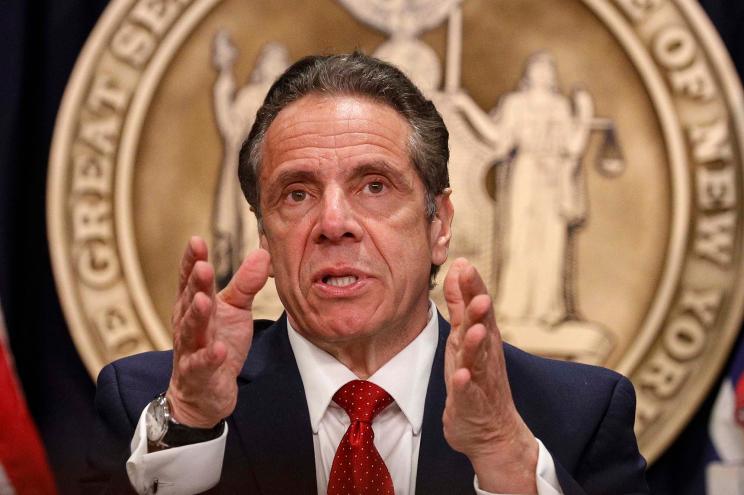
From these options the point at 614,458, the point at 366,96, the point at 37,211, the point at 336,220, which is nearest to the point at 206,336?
the point at 336,220

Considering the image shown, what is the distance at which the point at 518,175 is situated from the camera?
118 inches

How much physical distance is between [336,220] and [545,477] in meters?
Result: 0.55

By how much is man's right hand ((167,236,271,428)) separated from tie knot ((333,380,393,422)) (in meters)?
0.30

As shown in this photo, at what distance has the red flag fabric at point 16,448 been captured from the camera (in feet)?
8.23

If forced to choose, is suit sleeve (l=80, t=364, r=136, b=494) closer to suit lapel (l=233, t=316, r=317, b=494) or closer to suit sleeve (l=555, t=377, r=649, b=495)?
suit lapel (l=233, t=316, r=317, b=494)

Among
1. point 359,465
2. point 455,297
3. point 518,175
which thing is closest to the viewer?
point 455,297

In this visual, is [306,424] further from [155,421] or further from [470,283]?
[470,283]

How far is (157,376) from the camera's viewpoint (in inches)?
73.9

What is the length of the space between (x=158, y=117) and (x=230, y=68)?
0.91 feet

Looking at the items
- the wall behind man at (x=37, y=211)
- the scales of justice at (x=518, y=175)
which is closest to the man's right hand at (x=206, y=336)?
the scales of justice at (x=518, y=175)

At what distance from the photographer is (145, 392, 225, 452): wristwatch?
59.1 inches

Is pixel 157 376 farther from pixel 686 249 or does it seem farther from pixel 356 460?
pixel 686 249

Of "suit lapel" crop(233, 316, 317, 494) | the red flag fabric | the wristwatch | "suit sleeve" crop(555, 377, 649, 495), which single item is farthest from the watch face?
the red flag fabric

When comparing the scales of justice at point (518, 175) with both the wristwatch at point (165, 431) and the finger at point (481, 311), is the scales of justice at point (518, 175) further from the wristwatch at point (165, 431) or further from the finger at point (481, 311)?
the finger at point (481, 311)
